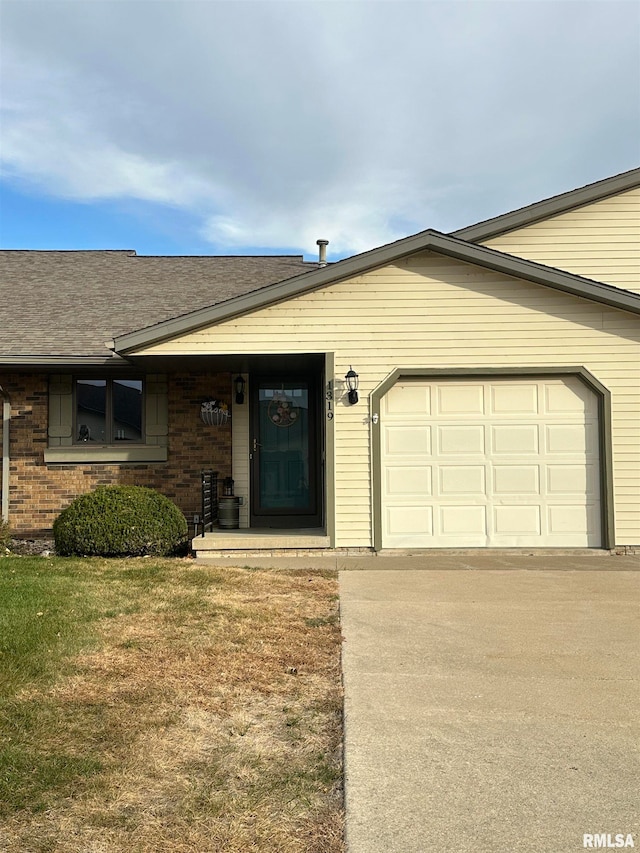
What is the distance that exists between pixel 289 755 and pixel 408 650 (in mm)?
1982

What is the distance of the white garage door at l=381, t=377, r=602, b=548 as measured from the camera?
961 centimetres

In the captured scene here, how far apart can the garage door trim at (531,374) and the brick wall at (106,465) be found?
9.45 feet

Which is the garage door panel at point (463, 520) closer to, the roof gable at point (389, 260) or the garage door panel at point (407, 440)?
the garage door panel at point (407, 440)

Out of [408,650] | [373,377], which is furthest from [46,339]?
[408,650]

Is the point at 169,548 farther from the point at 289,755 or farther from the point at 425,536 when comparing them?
the point at 289,755

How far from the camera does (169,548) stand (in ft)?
31.6

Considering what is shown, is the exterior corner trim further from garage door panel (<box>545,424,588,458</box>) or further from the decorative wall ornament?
garage door panel (<box>545,424,588,458</box>)

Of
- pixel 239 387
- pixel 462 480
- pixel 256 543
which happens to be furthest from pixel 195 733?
pixel 239 387

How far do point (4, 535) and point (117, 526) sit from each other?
2323 millimetres

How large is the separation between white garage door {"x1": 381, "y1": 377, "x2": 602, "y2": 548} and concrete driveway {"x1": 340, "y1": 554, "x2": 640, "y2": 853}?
216 cm

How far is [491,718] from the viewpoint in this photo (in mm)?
4031

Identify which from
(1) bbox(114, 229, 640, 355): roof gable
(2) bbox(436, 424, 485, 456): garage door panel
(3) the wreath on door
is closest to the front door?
(3) the wreath on door

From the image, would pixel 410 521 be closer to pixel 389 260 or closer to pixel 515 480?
pixel 515 480

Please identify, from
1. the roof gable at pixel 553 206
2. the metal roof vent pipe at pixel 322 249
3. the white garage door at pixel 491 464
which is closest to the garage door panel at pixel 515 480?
the white garage door at pixel 491 464
